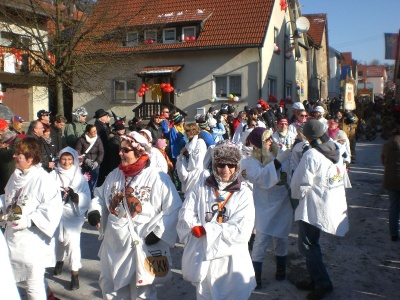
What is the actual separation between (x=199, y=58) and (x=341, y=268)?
62.7ft

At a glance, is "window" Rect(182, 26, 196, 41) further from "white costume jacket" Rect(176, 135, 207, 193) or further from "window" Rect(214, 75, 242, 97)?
"white costume jacket" Rect(176, 135, 207, 193)

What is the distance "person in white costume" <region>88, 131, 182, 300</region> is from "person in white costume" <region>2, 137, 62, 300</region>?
0.46 m

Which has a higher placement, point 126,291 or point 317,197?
point 317,197

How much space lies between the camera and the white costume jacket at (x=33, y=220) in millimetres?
4105

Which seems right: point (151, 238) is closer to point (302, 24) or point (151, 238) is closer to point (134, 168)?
point (134, 168)

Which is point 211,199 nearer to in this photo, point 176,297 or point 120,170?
point 120,170

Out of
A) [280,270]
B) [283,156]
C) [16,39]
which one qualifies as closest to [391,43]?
[16,39]

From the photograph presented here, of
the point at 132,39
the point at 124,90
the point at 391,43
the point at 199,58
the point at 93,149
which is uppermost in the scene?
the point at 391,43

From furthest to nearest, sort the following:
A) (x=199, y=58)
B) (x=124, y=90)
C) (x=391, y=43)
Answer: (x=391, y=43)
(x=124, y=90)
(x=199, y=58)

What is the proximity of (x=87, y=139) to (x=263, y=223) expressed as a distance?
14.6ft

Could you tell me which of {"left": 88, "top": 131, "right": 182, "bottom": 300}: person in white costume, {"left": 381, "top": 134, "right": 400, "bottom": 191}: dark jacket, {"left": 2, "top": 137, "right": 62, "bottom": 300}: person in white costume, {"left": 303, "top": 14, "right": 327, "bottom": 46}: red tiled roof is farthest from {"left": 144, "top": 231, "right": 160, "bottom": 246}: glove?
{"left": 303, "top": 14, "right": 327, "bottom": 46}: red tiled roof

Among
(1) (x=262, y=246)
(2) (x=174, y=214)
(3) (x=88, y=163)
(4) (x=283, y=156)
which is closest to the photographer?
(2) (x=174, y=214)

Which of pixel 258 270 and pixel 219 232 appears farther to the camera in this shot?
pixel 258 270

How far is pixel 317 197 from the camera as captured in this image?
493cm
